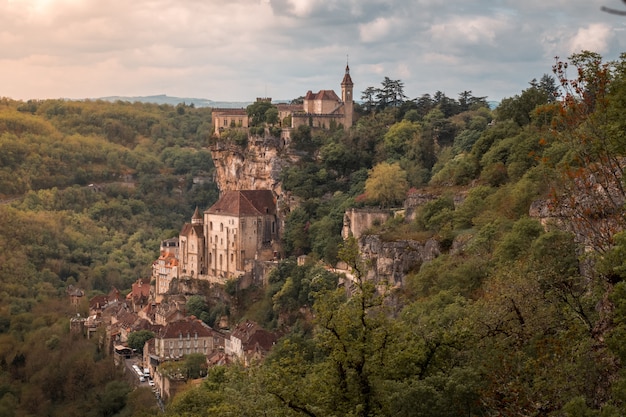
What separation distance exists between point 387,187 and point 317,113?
16249 millimetres

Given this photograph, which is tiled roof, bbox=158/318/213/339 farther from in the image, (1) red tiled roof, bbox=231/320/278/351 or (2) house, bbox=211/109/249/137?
(2) house, bbox=211/109/249/137

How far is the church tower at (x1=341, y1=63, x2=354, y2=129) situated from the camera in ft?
252

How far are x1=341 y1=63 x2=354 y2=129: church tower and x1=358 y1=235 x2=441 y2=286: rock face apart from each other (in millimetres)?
31477

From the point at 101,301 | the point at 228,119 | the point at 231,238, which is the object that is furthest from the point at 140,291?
the point at 228,119

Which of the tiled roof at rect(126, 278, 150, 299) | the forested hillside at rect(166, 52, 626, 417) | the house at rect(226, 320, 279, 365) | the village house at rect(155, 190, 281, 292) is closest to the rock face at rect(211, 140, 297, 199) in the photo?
the village house at rect(155, 190, 281, 292)

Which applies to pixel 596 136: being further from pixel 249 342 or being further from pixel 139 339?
pixel 139 339

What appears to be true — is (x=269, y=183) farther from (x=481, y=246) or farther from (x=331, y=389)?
(x=331, y=389)

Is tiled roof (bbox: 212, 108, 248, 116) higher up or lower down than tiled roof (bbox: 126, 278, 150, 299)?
higher up

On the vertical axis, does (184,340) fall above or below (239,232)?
below

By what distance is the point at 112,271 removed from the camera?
92750 millimetres

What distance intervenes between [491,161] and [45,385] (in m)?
28.4

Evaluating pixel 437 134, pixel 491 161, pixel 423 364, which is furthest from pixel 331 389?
pixel 437 134

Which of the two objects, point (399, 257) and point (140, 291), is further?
point (140, 291)

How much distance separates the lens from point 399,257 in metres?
44.2
